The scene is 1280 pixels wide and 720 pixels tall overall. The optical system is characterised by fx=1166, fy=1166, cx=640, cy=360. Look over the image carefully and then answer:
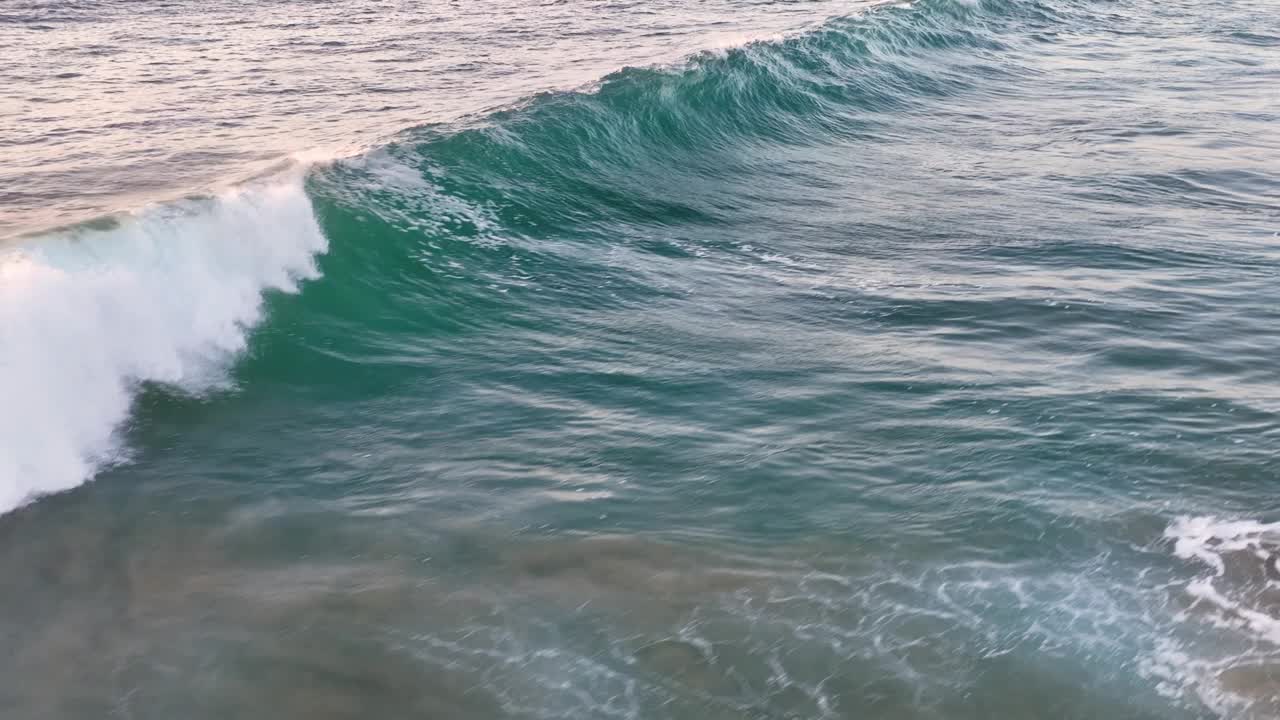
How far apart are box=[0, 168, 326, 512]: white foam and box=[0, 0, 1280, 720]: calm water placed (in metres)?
0.04

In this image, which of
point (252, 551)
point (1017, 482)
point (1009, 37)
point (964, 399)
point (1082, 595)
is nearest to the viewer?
point (1082, 595)

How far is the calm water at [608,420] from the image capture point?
5.89 m

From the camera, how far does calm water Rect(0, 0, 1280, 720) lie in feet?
19.3

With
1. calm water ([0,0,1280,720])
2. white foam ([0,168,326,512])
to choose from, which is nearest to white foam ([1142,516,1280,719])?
calm water ([0,0,1280,720])

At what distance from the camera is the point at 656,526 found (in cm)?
711

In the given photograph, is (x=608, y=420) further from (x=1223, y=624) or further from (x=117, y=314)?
(x=1223, y=624)

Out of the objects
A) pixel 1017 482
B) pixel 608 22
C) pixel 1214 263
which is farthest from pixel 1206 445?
pixel 608 22

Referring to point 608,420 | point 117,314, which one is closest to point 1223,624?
point 608,420

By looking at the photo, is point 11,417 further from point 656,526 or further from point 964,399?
point 964,399

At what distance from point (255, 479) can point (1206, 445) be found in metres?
6.48

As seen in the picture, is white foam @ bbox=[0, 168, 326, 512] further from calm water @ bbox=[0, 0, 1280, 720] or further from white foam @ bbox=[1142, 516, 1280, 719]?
white foam @ bbox=[1142, 516, 1280, 719]

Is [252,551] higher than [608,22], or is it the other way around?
[608,22]

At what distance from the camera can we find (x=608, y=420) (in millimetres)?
8711

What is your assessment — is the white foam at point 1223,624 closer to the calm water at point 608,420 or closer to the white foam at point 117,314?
the calm water at point 608,420
